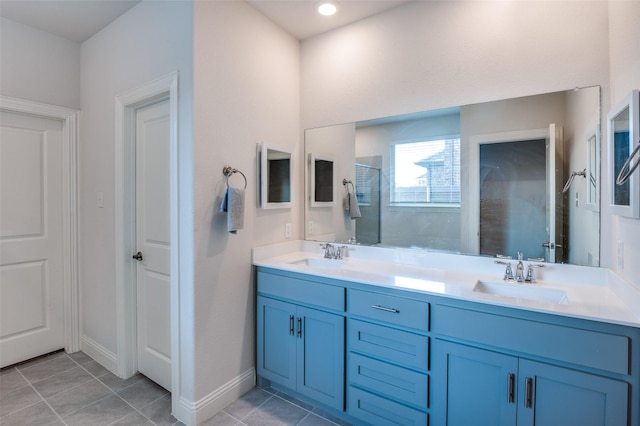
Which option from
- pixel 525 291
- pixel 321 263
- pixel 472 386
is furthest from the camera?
pixel 321 263

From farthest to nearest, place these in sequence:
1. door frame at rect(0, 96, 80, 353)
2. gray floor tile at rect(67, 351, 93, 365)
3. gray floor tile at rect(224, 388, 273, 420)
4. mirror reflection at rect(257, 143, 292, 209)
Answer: door frame at rect(0, 96, 80, 353) < gray floor tile at rect(67, 351, 93, 365) < mirror reflection at rect(257, 143, 292, 209) < gray floor tile at rect(224, 388, 273, 420)

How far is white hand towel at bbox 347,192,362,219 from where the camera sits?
2.35 m

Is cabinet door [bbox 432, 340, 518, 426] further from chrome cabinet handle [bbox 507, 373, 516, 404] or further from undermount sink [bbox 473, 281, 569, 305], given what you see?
undermount sink [bbox 473, 281, 569, 305]

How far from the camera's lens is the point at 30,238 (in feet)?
8.26

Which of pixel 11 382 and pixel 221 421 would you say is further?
pixel 11 382

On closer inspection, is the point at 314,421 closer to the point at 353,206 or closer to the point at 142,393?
the point at 142,393

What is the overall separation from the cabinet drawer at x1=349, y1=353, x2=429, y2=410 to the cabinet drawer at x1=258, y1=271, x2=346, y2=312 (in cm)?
31

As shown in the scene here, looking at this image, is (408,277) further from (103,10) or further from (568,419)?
(103,10)

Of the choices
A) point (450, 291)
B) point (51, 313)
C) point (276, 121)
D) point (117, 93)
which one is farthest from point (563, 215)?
point (51, 313)

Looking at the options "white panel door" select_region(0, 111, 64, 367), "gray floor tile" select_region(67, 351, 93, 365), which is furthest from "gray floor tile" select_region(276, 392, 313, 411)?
"white panel door" select_region(0, 111, 64, 367)

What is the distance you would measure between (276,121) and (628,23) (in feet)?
6.42

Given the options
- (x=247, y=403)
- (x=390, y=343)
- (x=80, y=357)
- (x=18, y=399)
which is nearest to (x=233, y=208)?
(x=390, y=343)

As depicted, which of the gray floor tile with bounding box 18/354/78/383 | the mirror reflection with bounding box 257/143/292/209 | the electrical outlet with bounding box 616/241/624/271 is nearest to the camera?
the electrical outlet with bounding box 616/241/624/271

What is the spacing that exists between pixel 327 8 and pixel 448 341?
86.8 inches
